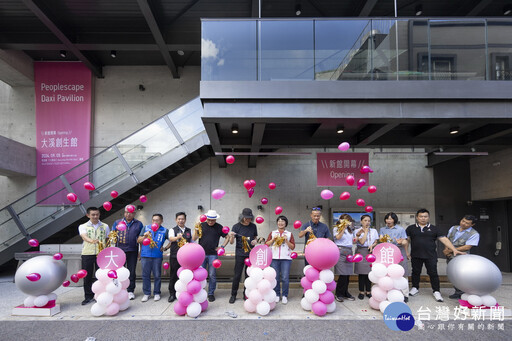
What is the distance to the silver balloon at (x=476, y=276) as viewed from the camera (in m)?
4.75

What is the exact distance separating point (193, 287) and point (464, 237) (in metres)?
5.08

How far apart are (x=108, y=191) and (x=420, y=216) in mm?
7453

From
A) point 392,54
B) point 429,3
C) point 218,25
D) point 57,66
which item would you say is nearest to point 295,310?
point 392,54

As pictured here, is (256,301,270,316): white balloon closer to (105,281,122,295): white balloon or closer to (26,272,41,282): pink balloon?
(105,281,122,295): white balloon

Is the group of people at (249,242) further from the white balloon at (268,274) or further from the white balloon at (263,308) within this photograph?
the white balloon at (263,308)

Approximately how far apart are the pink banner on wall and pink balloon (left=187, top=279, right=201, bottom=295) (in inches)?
180

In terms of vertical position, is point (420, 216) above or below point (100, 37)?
below

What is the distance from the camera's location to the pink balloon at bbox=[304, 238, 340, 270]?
478cm

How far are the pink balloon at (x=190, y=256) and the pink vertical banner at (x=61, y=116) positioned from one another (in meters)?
6.99

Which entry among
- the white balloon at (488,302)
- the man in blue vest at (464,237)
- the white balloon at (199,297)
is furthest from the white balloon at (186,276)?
the man in blue vest at (464,237)

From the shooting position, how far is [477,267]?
4.84m

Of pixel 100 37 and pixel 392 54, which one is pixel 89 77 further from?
pixel 392 54

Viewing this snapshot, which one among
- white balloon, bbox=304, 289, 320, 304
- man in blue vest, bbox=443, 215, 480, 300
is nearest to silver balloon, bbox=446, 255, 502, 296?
man in blue vest, bbox=443, 215, 480, 300

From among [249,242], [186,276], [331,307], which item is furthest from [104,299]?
[331,307]
